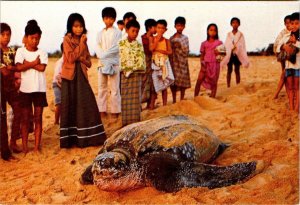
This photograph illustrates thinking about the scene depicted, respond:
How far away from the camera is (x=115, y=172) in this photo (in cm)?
347

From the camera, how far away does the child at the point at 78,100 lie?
492cm

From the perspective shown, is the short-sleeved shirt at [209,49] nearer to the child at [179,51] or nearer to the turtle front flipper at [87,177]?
the child at [179,51]

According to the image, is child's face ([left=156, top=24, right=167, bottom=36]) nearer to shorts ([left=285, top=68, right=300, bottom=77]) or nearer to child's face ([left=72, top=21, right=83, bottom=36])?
child's face ([left=72, top=21, right=83, bottom=36])

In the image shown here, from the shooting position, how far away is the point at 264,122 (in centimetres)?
536

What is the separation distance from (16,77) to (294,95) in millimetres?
3522

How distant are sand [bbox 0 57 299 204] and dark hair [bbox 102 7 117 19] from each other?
148 cm

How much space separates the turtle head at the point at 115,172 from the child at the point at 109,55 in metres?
2.46

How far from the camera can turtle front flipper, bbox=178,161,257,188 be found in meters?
3.43

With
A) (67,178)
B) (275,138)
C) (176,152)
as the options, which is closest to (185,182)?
(176,152)

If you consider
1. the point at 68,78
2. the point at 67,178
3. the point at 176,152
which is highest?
the point at 68,78

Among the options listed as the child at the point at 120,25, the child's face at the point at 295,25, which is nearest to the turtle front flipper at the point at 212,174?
the child's face at the point at 295,25

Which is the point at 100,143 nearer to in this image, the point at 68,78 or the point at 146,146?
the point at 68,78

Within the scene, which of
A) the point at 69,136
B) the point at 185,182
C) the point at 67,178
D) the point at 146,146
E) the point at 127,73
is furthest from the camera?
the point at 127,73

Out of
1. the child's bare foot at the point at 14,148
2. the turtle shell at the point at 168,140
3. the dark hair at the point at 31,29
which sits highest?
the dark hair at the point at 31,29
